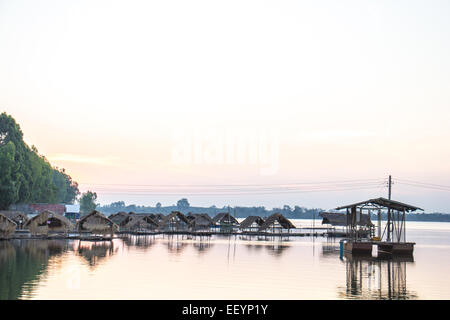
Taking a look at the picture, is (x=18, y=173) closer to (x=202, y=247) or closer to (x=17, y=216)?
(x=17, y=216)

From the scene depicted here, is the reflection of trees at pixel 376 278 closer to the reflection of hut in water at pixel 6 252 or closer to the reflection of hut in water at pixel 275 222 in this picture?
the reflection of hut in water at pixel 6 252

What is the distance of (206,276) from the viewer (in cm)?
3484

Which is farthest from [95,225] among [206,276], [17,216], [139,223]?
[206,276]

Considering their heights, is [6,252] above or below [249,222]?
below

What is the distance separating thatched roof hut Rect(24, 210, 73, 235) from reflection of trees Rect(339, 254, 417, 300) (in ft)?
120

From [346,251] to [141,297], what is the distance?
3171cm

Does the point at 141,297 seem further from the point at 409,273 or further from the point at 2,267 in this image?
the point at 409,273

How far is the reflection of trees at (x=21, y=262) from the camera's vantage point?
91.5 ft

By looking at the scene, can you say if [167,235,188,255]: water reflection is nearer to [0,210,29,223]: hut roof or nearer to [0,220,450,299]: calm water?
[0,220,450,299]: calm water

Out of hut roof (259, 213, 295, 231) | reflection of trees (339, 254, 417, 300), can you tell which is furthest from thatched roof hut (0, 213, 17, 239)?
hut roof (259, 213, 295, 231)

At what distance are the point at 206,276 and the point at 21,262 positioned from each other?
47.3 ft

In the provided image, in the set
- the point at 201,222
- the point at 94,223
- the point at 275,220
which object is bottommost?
the point at 201,222
